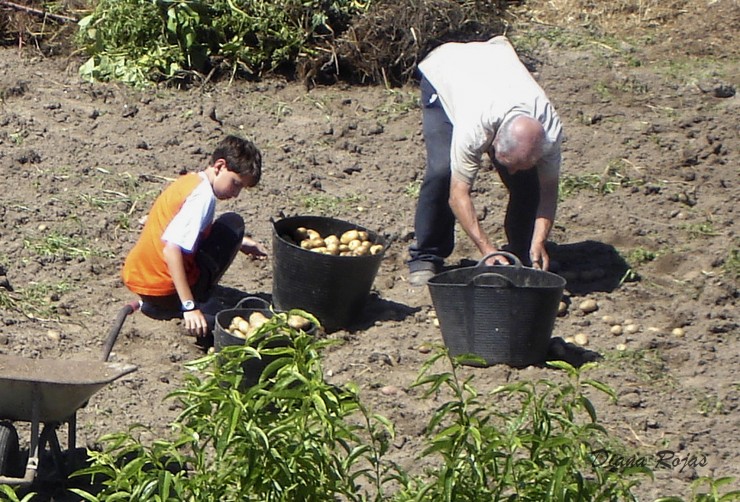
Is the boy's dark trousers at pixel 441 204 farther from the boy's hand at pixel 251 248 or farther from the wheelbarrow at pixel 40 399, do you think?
the wheelbarrow at pixel 40 399

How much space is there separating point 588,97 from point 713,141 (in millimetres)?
1034

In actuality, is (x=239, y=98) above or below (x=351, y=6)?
below

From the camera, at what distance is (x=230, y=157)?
537 cm

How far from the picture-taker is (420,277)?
6.40 m

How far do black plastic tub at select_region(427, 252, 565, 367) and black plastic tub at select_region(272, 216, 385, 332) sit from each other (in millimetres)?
394

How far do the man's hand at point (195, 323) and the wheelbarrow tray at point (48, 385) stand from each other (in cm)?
99

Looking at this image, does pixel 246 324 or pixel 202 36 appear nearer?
pixel 246 324

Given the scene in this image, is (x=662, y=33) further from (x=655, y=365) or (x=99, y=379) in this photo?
(x=99, y=379)

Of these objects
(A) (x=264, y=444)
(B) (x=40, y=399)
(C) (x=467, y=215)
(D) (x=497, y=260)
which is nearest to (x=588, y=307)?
(D) (x=497, y=260)

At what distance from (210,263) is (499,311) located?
138 centimetres

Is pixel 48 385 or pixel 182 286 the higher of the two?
pixel 48 385

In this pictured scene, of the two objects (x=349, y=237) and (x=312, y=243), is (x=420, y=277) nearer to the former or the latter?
(x=349, y=237)

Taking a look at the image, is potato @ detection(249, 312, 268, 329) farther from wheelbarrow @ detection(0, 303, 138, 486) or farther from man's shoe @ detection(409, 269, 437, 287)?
man's shoe @ detection(409, 269, 437, 287)

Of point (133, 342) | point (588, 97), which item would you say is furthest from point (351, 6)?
point (133, 342)
